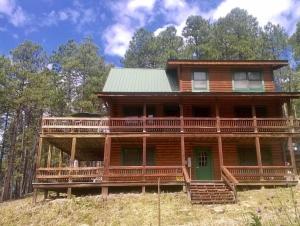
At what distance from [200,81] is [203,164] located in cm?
586

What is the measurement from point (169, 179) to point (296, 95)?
31.0 feet

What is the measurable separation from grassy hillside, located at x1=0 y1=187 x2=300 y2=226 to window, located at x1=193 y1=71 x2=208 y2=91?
27.4 ft

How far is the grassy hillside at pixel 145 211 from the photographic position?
47.0 ft

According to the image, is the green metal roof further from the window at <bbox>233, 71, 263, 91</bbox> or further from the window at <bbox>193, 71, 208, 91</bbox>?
the window at <bbox>233, 71, 263, 91</bbox>

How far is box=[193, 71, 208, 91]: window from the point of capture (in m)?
24.6

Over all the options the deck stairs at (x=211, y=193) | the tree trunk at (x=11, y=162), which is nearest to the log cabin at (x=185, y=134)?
the deck stairs at (x=211, y=193)

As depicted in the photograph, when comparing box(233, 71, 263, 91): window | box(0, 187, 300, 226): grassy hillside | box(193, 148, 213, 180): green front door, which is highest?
box(233, 71, 263, 91): window

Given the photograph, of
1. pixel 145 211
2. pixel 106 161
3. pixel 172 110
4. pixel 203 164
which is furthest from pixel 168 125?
pixel 145 211

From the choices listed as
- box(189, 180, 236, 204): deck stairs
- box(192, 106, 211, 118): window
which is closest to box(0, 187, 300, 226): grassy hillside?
box(189, 180, 236, 204): deck stairs

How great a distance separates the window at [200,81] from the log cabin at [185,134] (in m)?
0.07

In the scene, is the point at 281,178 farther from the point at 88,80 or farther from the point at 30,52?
the point at 30,52

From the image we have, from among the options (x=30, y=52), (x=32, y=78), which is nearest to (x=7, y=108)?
(x=32, y=78)

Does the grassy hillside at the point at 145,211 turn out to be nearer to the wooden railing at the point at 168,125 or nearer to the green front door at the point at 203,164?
the green front door at the point at 203,164

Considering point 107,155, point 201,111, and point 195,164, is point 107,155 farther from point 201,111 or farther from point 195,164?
point 201,111
